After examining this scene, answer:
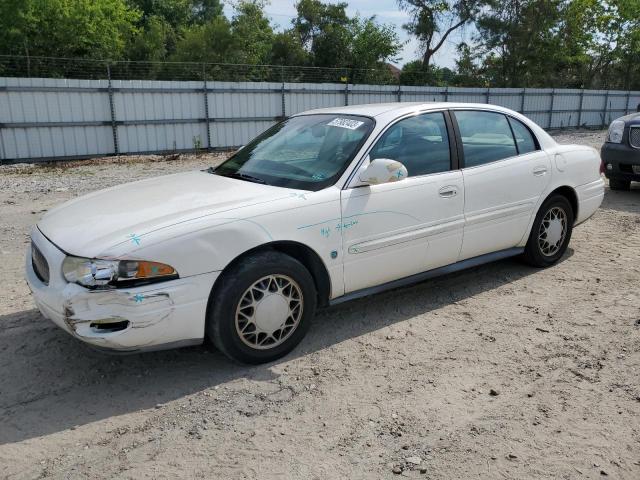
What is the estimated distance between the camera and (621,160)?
873 cm

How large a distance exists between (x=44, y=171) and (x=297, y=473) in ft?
40.6

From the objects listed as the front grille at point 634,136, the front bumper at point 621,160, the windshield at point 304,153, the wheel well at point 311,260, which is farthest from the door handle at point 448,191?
the front grille at point 634,136

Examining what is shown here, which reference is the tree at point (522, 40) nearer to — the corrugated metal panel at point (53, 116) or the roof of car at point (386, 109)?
the corrugated metal panel at point (53, 116)

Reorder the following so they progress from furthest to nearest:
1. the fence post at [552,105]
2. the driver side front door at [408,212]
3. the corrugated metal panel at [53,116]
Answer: the fence post at [552,105]
the corrugated metal panel at [53,116]
the driver side front door at [408,212]

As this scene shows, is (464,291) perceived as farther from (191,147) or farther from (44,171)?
(191,147)

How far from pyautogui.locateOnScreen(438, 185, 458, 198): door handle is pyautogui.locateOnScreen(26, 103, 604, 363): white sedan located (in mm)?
15

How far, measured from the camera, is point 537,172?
197 inches

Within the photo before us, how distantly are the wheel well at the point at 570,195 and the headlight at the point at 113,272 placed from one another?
381 centimetres

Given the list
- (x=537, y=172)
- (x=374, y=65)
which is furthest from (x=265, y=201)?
(x=374, y=65)

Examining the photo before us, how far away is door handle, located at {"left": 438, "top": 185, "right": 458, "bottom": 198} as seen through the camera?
14.0ft

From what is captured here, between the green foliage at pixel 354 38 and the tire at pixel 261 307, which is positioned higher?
the green foliage at pixel 354 38

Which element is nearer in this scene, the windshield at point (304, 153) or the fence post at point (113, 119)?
the windshield at point (304, 153)

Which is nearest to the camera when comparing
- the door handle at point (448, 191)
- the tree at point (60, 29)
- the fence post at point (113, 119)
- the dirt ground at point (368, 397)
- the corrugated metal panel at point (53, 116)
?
the dirt ground at point (368, 397)

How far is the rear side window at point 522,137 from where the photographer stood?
198 inches
